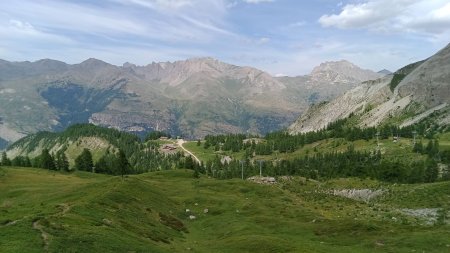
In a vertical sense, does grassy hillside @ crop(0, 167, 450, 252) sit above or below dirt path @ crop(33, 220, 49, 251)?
below

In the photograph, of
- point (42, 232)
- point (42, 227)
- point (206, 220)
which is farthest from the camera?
point (206, 220)

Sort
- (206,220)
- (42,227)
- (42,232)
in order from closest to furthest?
1. (42,232)
2. (42,227)
3. (206,220)

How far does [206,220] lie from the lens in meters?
96.6

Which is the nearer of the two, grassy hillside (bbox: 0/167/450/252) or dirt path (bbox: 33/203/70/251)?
dirt path (bbox: 33/203/70/251)

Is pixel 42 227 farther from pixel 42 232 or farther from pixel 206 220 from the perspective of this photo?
pixel 206 220

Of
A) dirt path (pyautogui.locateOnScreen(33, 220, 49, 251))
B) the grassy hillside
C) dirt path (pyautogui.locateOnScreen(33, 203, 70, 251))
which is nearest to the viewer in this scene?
dirt path (pyautogui.locateOnScreen(33, 220, 49, 251))

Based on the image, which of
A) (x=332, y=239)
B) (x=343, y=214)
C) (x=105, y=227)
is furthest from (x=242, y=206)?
(x=105, y=227)

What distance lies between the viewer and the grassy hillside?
54.2 metres

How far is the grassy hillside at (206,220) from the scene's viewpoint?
178 feet

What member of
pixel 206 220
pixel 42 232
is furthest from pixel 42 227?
pixel 206 220

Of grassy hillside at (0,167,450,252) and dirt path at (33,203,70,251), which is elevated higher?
dirt path at (33,203,70,251)

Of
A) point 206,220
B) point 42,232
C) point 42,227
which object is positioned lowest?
point 206,220

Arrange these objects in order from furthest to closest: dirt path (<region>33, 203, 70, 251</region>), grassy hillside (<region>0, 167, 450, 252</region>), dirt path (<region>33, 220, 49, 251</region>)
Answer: grassy hillside (<region>0, 167, 450, 252</region>), dirt path (<region>33, 203, 70, 251</region>), dirt path (<region>33, 220, 49, 251</region>)

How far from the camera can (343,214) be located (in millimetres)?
106438
